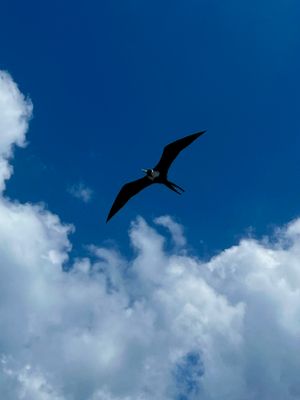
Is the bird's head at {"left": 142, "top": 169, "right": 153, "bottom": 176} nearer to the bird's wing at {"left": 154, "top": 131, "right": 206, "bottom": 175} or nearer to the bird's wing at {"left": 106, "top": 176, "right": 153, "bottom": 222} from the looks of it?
the bird's wing at {"left": 154, "top": 131, "right": 206, "bottom": 175}

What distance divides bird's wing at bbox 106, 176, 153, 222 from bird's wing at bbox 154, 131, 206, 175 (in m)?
1.96

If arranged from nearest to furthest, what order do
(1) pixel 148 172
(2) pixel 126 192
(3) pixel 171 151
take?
(3) pixel 171 151 → (1) pixel 148 172 → (2) pixel 126 192

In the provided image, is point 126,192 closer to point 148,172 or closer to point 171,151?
point 148,172

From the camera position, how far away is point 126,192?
43.2 m

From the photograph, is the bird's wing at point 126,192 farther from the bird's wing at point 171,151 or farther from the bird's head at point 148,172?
the bird's wing at point 171,151

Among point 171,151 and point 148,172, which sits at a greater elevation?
point 171,151

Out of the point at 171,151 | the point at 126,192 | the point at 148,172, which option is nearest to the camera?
the point at 171,151

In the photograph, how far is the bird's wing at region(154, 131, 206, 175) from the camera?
39375 millimetres

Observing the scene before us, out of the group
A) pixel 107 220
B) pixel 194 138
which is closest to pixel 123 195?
pixel 107 220

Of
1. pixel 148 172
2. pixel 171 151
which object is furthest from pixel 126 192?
pixel 171 151

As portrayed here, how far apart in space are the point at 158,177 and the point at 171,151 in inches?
97.3

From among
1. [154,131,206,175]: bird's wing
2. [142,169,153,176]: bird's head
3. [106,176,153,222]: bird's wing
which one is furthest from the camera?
[106,176,153,222]: bird's wing

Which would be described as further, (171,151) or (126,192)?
(126,192)

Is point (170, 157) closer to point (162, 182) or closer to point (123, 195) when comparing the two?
point (162, 182)
